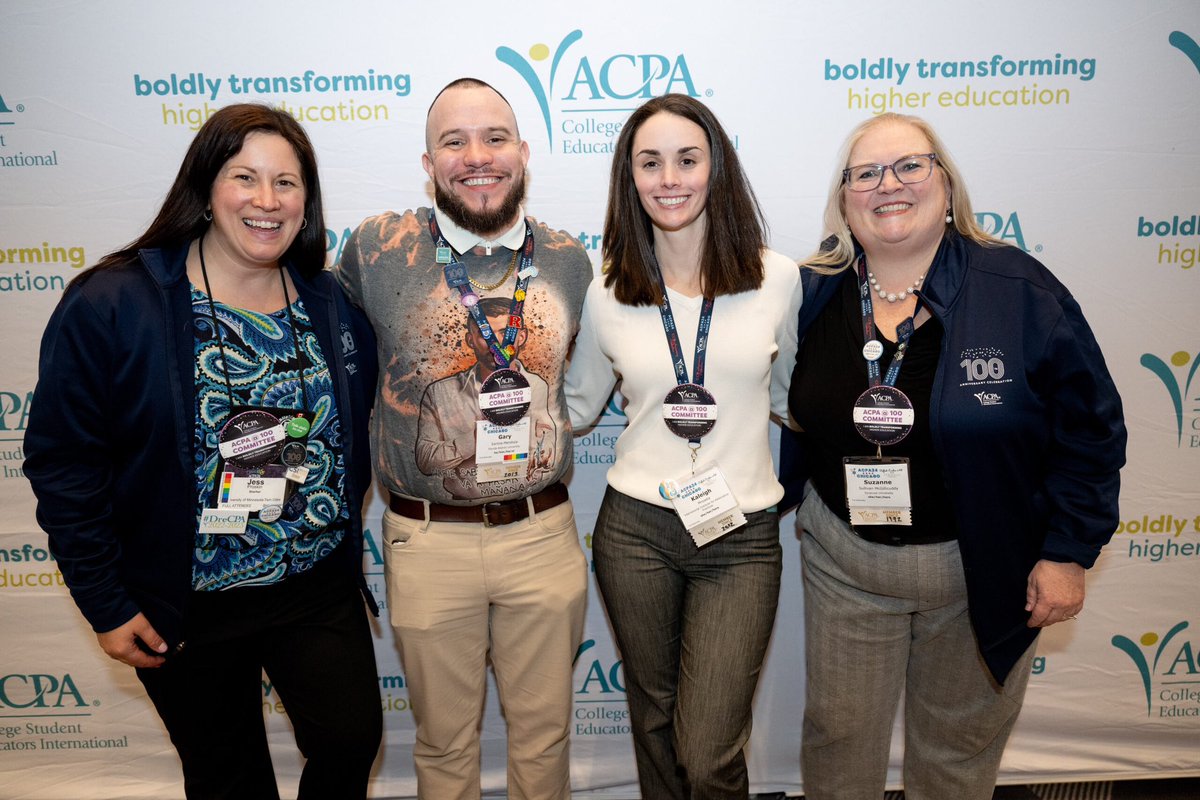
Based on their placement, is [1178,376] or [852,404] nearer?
[852,404]

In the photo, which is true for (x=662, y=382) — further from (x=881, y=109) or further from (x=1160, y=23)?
(x=1160, y=23)

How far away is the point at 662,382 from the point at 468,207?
64cm

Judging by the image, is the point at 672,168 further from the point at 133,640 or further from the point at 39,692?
the point at 39,692

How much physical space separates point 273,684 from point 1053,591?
1.83 metres

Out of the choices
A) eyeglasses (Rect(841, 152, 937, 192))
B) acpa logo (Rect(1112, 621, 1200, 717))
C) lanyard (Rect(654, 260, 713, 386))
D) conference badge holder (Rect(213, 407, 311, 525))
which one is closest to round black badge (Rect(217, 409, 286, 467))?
conference badge holder (Rect(213, 407, 311, 525))

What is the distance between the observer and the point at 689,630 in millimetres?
1893

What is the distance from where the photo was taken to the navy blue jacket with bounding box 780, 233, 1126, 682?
1649mm

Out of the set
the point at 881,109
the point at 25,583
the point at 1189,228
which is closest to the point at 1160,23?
the point at 1189,228

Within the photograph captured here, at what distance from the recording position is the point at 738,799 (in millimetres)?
1892

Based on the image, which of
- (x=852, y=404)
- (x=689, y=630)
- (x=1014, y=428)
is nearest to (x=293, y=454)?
(x=689, y=630)

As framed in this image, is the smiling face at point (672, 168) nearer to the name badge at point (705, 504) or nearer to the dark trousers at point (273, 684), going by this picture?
the name badge at point (705, 504)

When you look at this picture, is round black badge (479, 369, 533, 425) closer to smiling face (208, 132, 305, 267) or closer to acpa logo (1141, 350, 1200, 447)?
smiling face (208, 132, 305, 267)

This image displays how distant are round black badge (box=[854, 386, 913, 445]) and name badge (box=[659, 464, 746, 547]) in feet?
1.13

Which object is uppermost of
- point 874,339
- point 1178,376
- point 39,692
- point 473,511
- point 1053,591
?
point 874,339
